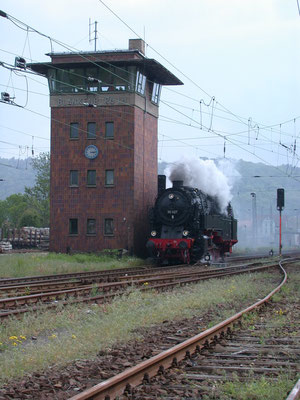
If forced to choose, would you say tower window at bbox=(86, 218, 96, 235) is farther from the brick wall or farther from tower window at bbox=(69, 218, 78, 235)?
tower window at bbox=(69, 218, 78, 235)

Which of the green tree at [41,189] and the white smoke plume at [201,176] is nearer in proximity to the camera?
the white smoke plume at [201,176]

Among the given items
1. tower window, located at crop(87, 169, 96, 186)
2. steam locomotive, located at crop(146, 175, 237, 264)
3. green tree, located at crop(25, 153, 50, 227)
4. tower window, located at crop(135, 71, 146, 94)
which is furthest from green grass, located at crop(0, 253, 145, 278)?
green tree, located at crop(25, 153, 50, 227)

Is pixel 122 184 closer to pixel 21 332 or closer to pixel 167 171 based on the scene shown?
pixel 167 171

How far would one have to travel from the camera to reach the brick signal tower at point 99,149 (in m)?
33.2

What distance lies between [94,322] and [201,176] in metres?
25.0

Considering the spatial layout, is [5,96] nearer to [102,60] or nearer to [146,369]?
[146,369]

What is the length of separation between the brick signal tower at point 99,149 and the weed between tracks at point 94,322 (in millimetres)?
→ 17424

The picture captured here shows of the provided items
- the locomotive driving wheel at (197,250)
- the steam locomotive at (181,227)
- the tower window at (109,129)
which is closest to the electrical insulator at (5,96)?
the steam locomotive at (181,227)

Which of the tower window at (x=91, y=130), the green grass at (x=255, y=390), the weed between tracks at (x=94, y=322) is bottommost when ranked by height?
the weed between tracks at (x=94, y=322)

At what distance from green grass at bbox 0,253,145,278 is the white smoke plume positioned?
598cm

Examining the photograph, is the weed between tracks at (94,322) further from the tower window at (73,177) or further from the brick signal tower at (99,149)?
the tower window at (73,177)

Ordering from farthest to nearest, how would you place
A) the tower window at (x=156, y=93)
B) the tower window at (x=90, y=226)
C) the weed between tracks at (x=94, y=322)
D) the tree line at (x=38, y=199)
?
the tree line at (x=38, y=199) → the tower window at (x=156, y=93) → the tower window at (x=90, y=226) → the weed between tracks at (x=94, y=322)

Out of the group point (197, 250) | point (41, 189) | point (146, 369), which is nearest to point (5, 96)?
point (197, 250)

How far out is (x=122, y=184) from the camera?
33312 mm
